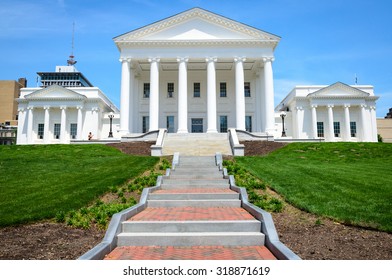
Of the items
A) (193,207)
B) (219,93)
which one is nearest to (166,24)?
(219,93)

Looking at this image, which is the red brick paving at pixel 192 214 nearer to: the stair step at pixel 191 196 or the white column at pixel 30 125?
the stair step at pixel 191 196

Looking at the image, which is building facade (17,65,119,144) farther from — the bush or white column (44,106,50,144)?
the bush

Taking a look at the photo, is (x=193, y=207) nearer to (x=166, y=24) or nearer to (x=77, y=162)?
(x=77, y=162)

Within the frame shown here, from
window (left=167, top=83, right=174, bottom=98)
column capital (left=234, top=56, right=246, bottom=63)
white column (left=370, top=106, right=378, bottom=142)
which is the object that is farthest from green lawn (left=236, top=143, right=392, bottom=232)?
white column (left=370, top=106, right=378, bottom=142)

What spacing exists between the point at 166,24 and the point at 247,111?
15.8 meters

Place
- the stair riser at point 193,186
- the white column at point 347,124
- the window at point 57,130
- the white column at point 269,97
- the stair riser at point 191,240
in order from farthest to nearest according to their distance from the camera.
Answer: the window at point 57,130 → the white column at point 347,124 → the white column at point 269,97 → the stair riser at point 193,186 → the stair riser at point 191,240

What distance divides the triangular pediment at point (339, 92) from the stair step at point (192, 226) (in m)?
40.3

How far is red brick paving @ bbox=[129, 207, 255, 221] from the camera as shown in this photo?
820 centimetres

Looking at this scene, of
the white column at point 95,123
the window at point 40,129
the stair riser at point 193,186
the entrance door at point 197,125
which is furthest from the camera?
the window at point 40,129

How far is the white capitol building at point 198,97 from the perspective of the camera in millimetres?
37375

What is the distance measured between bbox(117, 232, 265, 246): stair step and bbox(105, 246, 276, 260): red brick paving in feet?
0.38

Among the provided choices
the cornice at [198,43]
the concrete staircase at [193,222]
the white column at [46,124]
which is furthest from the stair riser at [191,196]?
the white column at [46,124]

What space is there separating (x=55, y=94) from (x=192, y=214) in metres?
43.2

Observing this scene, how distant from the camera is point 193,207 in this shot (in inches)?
392
